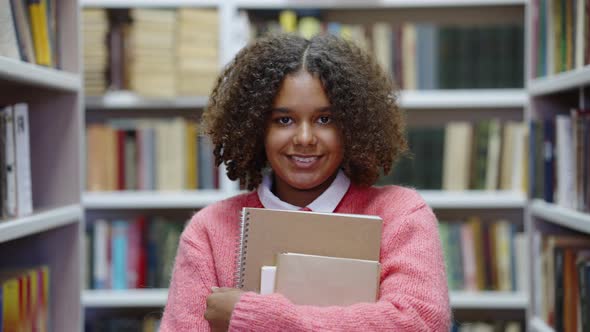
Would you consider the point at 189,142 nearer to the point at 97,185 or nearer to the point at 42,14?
the point at 97,185

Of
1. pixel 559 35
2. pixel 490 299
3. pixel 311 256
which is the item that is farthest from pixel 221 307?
pixel 490 299

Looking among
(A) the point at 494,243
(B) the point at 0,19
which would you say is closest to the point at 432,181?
(A) the point at 494,243

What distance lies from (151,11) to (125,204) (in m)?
0.70

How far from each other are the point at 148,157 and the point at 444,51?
45.2 inches

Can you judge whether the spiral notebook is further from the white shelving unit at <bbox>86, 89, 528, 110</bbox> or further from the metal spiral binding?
the white shelving unit at <bbox>86, 89, 528, 110</bbox>

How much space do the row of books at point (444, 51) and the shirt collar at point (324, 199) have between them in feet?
3.93

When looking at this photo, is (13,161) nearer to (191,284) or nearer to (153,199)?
(191,284)

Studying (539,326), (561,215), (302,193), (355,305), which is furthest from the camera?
(539,326)

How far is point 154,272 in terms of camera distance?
237 cm

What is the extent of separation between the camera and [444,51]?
233 cm

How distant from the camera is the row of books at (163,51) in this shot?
2293 mm

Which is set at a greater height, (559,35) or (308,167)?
(559,35)

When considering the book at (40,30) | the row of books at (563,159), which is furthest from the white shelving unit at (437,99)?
the book at (40,30)

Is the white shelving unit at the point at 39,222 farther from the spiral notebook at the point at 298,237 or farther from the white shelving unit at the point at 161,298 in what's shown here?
the white shelving unit at the point at 161,298
